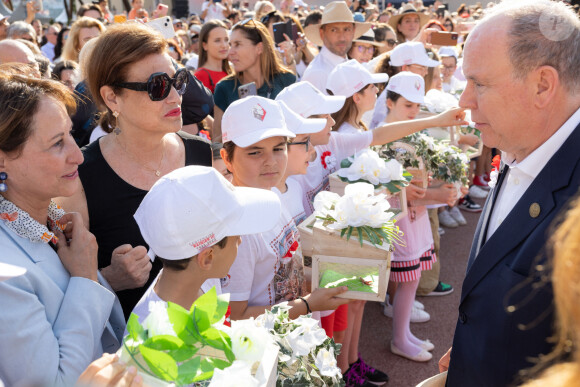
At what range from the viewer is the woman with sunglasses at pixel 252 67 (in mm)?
5035

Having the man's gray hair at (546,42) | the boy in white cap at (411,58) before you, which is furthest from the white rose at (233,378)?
the boy in white cap at (411,58)

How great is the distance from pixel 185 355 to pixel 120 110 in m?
1.70

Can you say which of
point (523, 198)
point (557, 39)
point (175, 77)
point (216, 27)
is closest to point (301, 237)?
point (175, 77)

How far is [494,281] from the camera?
68.4 inches

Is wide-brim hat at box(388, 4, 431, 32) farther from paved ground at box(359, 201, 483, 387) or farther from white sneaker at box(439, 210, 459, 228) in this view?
paved ground at box(359, 201, 483, 387)

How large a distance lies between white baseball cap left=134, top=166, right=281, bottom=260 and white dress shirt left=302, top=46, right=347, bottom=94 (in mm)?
3977

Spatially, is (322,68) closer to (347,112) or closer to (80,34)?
(347,112)

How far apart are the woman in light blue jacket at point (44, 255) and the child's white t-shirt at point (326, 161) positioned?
1758 mm

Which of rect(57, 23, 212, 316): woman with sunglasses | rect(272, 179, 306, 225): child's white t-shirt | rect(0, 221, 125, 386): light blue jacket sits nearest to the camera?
rect(0, 221, 125, 386): light blue jacket

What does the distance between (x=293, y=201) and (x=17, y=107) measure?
179cm

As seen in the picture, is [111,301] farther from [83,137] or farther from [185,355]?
[83,137]

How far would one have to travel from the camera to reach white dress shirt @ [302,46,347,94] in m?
5.75

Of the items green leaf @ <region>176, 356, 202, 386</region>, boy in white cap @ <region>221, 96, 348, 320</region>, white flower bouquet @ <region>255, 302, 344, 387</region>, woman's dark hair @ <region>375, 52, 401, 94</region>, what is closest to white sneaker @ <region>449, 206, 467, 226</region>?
woman's dark hair @ <region>375, 52, 401, 94</region>

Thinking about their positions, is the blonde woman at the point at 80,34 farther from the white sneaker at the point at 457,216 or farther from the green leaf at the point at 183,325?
the green leaf at the point at 183,325
